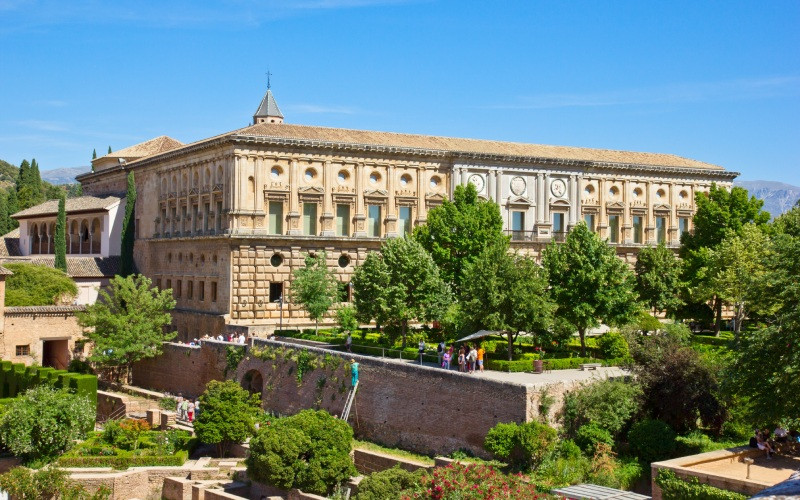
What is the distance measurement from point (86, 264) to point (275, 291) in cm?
1493

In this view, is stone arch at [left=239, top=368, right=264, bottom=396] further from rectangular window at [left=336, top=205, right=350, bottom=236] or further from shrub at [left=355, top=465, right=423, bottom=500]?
shrub at [left=355, top=465, right=423, bottom=500]

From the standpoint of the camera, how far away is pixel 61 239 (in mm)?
56156

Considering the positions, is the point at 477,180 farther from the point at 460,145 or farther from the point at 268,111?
the point at 268,111

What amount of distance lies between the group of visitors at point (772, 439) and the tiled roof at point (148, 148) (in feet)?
153

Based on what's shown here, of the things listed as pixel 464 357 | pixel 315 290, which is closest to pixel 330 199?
pixel 315 290

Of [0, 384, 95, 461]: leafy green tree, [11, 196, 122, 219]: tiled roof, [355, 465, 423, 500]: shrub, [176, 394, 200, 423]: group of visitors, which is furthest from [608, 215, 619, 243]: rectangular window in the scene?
[0, 384, 95, 461]: leafy green tree

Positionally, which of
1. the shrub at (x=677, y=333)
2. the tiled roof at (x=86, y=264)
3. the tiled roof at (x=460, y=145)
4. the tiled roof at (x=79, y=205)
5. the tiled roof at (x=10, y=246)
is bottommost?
the shrub at (x=677, y=333)

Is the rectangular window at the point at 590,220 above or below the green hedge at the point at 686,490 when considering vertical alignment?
above

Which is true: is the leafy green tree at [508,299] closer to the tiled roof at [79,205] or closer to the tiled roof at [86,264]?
the tiled roof at [86,264]

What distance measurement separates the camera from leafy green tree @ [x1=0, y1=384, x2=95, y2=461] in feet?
108

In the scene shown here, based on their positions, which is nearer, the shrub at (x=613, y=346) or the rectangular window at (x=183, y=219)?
the shrub at (x=613, y=346)

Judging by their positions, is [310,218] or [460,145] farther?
[460,145]

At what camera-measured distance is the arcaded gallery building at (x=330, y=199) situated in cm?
4828

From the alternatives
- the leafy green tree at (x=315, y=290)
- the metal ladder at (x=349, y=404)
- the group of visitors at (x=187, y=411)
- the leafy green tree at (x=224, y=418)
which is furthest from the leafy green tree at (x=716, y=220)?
the group of visitors at (x=187, y=411)
